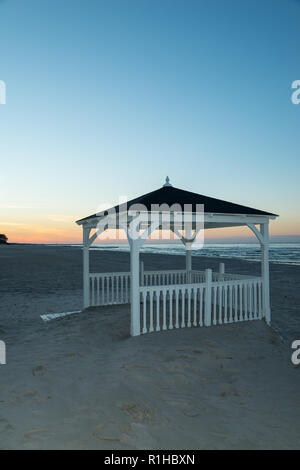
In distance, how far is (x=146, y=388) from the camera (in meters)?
4.21

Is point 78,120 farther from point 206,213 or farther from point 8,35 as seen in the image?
point 206,213

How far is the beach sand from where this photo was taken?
311 cm

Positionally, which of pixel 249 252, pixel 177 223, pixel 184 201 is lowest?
pixel 249 252

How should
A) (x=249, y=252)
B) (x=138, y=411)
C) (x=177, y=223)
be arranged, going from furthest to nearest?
(x=249, y=252) → (x=177, y=223) → (x=138, y=411)

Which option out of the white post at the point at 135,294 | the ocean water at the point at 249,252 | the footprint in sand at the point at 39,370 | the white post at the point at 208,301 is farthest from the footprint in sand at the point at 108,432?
the ocean water at the point at 249,252

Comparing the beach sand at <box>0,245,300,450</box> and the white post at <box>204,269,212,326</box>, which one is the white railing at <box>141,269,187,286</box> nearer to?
the beach sand at <box>0,245,300,450</box>

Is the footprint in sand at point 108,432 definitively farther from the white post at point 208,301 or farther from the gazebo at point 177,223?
the white post at point 208,301

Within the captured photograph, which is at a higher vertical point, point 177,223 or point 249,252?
point 177,223

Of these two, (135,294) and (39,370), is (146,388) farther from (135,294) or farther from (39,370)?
(135,294)

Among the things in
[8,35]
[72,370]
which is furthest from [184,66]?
[72,370]

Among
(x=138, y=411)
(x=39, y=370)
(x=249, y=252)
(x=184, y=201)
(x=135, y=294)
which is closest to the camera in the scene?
(x=138, y=411)

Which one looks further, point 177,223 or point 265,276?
point 265,276

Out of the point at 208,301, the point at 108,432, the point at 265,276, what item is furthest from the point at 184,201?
the point at 108,432

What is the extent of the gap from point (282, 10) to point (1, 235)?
11370cm
